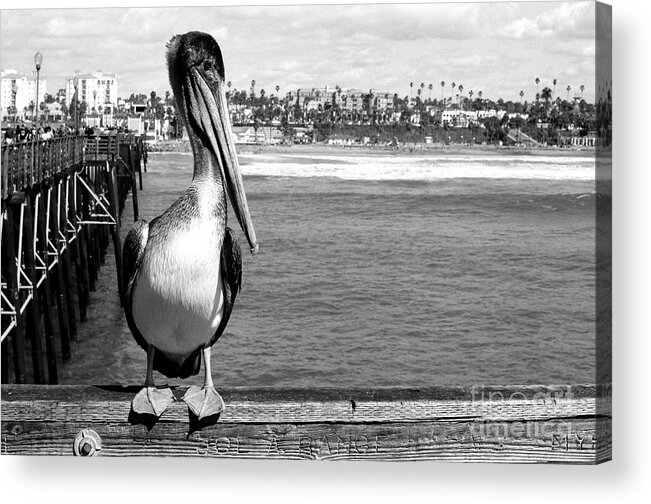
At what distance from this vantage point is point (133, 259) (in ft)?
25.3

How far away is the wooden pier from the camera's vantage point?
31.4ft

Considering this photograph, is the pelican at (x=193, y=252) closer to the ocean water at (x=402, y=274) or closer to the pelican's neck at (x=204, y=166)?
the pelican's neck at (x=204, y=166)

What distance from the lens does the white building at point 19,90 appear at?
8.50 meters

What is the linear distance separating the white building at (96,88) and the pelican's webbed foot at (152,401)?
2.35 metres

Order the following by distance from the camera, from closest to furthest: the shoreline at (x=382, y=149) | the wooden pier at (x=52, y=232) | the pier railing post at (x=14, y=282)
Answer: the shoreline at (x=382, y=149)
the pier railing post at (x=14, y=282)
the wooden pier at (x=52, y=232)

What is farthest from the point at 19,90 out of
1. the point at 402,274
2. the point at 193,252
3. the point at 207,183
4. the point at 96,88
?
the point at 402,274

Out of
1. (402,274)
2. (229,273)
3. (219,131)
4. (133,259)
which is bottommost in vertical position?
(402,274)

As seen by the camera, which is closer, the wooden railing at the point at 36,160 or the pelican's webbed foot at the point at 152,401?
the pelican's webbed foot at the point at 152,401

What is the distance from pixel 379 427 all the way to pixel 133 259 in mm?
1869

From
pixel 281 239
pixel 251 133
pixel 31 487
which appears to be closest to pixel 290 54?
pixel 251 133

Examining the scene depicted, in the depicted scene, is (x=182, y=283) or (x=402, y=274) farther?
(x=402, y=274)

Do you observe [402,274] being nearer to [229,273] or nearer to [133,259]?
[229,273]

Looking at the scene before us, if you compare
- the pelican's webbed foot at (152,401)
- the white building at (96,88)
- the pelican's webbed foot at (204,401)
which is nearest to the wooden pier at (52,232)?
the white building at (96,88)

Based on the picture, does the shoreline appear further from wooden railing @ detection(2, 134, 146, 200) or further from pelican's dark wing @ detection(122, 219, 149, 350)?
wooden railing @ detection(2, 134, 146, 200)
